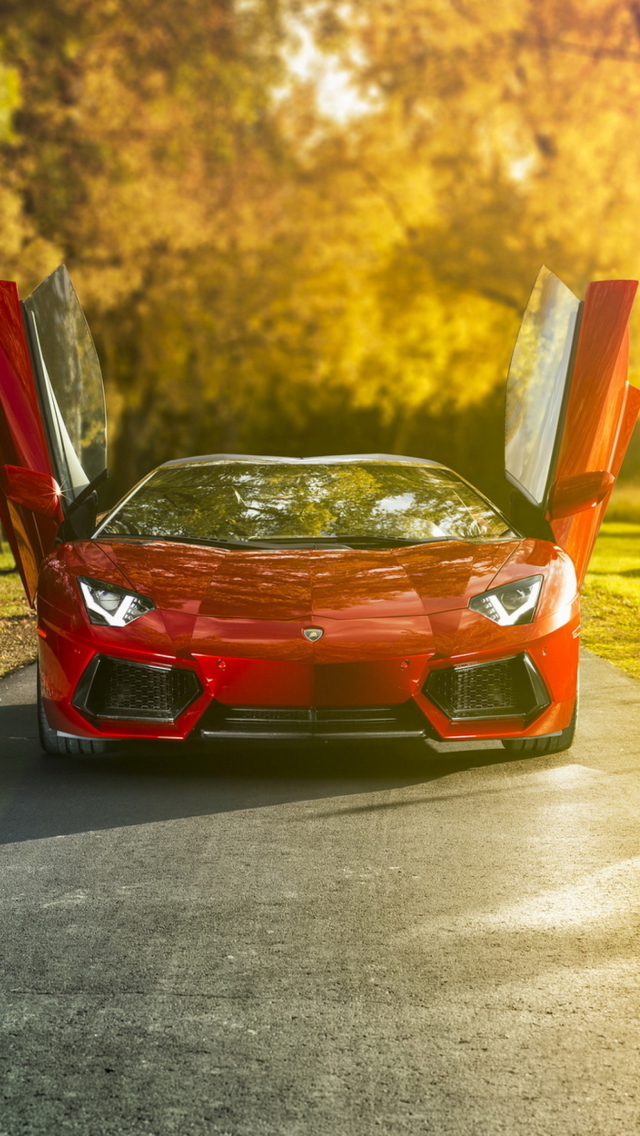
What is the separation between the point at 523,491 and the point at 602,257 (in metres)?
19.4

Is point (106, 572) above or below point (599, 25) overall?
below

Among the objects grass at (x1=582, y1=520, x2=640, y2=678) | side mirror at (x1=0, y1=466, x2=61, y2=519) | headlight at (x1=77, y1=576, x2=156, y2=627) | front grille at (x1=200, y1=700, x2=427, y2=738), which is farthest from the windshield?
grass at (x1=582, y1=520, x2=640, y2=678)

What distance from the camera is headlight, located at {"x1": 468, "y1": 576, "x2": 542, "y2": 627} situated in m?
5.25

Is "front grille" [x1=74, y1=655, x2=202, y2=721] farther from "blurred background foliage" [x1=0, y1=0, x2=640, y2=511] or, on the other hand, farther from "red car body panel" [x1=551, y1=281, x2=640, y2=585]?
"blurred background foliage" [x1=0, y1=0, x2=640, y2=511]

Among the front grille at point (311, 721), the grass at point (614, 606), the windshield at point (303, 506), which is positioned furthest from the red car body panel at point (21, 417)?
the grass at point (614, 606)

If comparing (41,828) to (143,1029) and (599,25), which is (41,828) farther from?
(599,25)

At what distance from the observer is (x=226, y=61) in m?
28.5

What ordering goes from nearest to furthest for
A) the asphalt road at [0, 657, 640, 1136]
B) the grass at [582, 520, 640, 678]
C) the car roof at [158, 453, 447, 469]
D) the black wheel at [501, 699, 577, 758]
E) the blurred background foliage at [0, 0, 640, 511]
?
the asphalt road at [0, 657, 640, 1136] < the black wheel at [501, 699, 577, 758] < the car roof at [158, 453, 447, 469] < the grass at [582, 520, 640, 678] < the blurred background foliage at [0, 0, 640, 511]

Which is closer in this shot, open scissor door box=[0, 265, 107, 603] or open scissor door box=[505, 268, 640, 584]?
open scissor door box=[505, 268, 640, 584]

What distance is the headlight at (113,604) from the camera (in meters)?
5.20

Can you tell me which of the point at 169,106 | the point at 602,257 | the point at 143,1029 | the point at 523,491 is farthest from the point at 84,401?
the point at 169,106

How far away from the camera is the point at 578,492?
5902mm

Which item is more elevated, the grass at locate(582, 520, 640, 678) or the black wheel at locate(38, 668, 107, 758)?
the black wheel at locate(38, 668, 107, 758)

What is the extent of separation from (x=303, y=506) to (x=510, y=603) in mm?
1442
